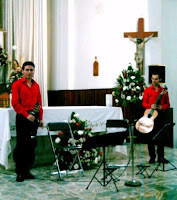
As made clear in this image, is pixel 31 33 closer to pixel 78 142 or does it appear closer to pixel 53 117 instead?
pixel 53 117

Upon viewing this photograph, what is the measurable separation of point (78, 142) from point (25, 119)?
1177mm

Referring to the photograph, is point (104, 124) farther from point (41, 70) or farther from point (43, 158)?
point (41, 70)

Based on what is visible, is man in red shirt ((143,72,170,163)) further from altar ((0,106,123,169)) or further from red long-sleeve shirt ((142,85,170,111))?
altar ((0,106,123,169))

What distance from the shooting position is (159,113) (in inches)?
264

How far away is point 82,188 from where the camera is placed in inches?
198

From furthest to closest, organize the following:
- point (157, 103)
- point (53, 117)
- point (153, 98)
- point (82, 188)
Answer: point (153, 98), point (157, 103), point (53, 117), point (82, 188)

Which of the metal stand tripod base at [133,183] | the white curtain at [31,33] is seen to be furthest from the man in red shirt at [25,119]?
the white curtain at [31,33]

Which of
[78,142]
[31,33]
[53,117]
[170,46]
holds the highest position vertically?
[31,33]

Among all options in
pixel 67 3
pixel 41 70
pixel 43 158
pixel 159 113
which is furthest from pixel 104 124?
pixel 67 3

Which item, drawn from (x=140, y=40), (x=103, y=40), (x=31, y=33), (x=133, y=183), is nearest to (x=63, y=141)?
(x=133, y=183)

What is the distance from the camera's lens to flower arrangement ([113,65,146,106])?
812 centimetres

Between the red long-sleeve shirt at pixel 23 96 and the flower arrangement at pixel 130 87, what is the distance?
3021 millimetres

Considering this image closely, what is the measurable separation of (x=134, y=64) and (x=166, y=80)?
0.94 m

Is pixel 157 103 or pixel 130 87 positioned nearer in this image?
pixel 157 103
